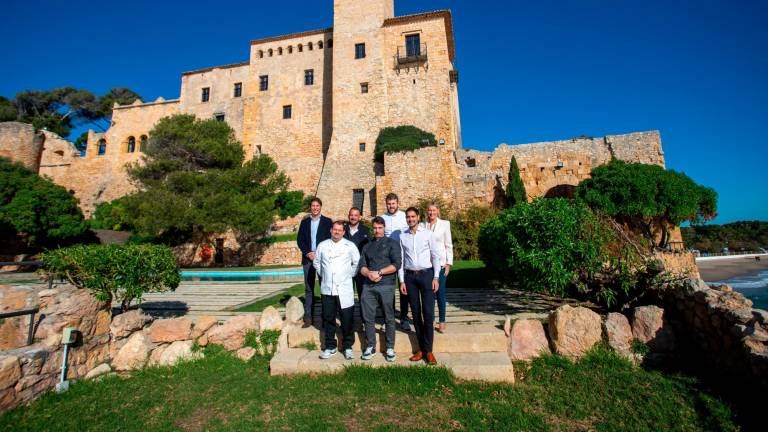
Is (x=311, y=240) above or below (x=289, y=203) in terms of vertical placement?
below

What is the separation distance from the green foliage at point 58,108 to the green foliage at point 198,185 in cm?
3001

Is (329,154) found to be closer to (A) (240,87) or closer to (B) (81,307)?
(A) (240,87)

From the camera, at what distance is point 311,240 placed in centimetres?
486

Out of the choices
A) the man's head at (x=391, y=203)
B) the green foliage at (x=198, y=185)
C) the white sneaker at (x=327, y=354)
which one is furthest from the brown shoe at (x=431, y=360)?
the green foliage at (x=198, y=185)

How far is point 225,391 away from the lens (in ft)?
11.6

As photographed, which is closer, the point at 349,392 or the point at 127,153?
the point at 349,392

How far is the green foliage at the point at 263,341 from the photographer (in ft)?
14.5

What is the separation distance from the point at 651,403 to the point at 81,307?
6.60 metres

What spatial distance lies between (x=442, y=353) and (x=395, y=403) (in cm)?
107

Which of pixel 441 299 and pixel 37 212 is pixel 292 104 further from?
pixel 441 299

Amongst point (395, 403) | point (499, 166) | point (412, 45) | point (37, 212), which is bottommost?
point (395, 403)

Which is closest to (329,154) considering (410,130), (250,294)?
(410,130)

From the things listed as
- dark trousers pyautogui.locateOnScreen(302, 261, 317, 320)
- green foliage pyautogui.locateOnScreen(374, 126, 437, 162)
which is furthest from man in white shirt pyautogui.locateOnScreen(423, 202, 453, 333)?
green foliage pyautogui.locateOnScreen(374, 126, 437, 162)

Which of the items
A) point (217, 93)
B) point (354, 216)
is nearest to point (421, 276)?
point (354, 216)
